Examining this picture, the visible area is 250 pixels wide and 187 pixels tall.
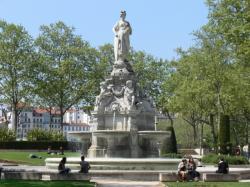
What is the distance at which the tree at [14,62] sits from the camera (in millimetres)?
71750

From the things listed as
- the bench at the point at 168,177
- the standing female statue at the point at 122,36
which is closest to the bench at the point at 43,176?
the bench at the point at 168,177

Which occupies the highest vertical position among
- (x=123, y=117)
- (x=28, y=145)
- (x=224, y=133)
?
(x=123, y=117)

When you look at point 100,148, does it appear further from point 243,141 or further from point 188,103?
point 243,141

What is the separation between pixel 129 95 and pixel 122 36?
13.2 ft

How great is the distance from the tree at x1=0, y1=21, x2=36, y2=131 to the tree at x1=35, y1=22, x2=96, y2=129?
1747 millimetres

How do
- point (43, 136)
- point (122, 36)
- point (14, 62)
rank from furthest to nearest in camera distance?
point (14, 62) → point (43, 136) → point (122, 36)

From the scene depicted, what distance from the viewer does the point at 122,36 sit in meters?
34.0

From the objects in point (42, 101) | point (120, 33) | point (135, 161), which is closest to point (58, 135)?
point (42, 101)

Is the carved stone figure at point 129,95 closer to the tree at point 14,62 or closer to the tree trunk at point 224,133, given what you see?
the tree trunk at point 224,133

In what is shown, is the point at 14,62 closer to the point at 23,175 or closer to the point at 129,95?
the point at 129,95

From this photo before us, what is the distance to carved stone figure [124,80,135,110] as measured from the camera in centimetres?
3238

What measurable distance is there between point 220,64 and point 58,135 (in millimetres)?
21509

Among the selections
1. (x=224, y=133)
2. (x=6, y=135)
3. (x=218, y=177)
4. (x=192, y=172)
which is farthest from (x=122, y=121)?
(x=6, y=135)

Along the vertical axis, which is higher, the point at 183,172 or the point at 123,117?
the point at 123,117
